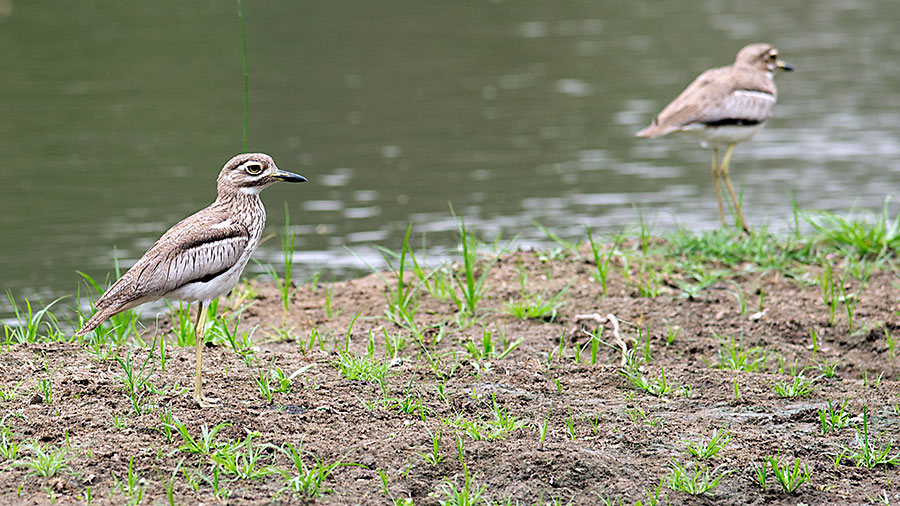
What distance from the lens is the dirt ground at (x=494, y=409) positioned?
173 inches

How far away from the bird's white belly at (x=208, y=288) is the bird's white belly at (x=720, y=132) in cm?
476

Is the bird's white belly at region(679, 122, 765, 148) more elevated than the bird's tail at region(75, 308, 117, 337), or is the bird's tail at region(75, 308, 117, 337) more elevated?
the bird's white belly at region(679, 122, 765, 148)

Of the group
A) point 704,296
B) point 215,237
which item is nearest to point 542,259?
point 704,296

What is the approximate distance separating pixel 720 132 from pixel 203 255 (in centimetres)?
524

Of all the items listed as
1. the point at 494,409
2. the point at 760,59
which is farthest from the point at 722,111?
the point at 494,409

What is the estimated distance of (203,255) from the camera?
194 inches

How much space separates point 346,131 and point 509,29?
8.58 metres

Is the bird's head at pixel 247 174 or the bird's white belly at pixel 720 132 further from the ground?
the bird's head at pixel 247 174

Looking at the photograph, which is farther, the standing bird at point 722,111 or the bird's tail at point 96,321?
the standing bird at point 722,111

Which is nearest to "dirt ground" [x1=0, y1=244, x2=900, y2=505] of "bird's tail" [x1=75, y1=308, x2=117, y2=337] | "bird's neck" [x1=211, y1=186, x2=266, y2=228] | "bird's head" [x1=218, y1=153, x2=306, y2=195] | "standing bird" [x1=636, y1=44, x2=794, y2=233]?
"bird's tail" [x1=75, y1=308, x2=117, y2=337]

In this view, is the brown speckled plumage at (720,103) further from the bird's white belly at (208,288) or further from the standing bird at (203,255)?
the bird's white belly at (208,288)

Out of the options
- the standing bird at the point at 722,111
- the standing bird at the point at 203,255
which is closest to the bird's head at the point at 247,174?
the standing bird at the point at 203,255

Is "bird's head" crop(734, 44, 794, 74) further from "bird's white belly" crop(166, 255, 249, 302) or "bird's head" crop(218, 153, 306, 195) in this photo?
"bird's white belly" crop(166, 255, 249, 302)

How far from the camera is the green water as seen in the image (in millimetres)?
10320
